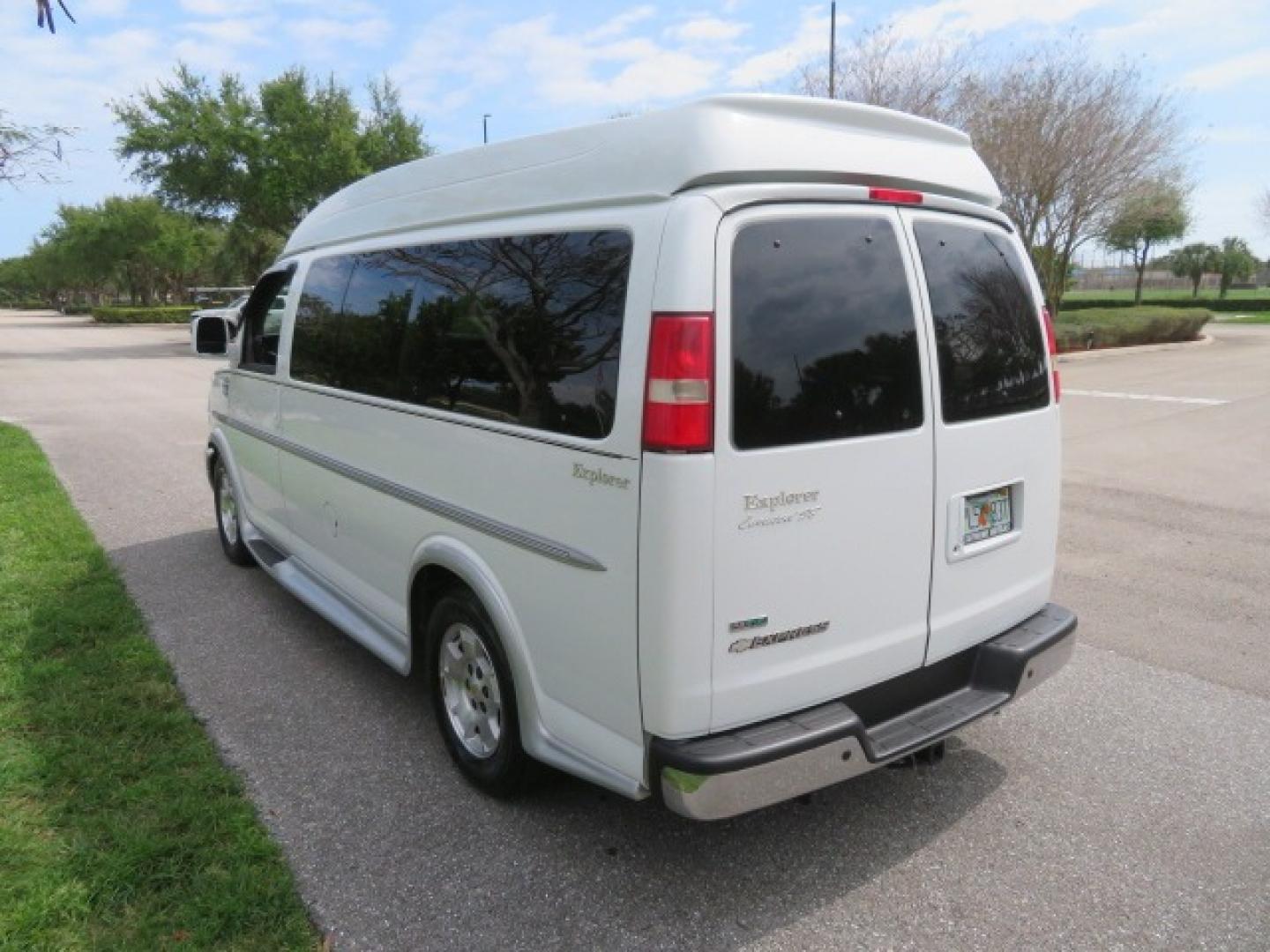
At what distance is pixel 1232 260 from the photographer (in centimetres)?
6253

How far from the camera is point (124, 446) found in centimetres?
1066

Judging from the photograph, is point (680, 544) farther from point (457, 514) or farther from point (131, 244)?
point (131, 244)

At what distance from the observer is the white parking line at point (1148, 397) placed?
13.7 metres

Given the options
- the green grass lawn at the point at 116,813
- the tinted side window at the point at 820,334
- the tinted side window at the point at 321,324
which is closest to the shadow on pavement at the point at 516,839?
the green grass lawn at the point at 116,813

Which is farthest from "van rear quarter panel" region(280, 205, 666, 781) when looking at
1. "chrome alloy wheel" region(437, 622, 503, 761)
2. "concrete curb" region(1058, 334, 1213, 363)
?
"concrete curb" region(1058, 334, 1213, 363)

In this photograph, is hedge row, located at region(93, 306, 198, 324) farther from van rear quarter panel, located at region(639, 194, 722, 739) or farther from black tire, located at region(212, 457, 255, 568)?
van rear quarter panel, located at region(639, 194, 722, 739)

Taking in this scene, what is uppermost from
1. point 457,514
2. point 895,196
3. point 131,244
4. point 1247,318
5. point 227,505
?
point 131,244

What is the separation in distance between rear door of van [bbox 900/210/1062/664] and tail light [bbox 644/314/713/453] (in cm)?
92

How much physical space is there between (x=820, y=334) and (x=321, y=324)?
9.00 feet

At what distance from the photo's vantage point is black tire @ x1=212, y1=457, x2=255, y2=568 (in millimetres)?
5844

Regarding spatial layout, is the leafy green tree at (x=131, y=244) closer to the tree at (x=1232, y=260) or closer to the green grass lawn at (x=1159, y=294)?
the green grass lawn at (x=1159, y=294)

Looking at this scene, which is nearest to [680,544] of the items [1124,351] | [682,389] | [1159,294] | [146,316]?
[682,389]

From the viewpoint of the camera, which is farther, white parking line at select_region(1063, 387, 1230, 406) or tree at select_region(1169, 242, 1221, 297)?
tree at select_region(1169, 242, 1221, 297)

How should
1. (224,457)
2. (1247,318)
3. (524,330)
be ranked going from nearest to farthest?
(524,330) → (224,457) → (1247,318)
